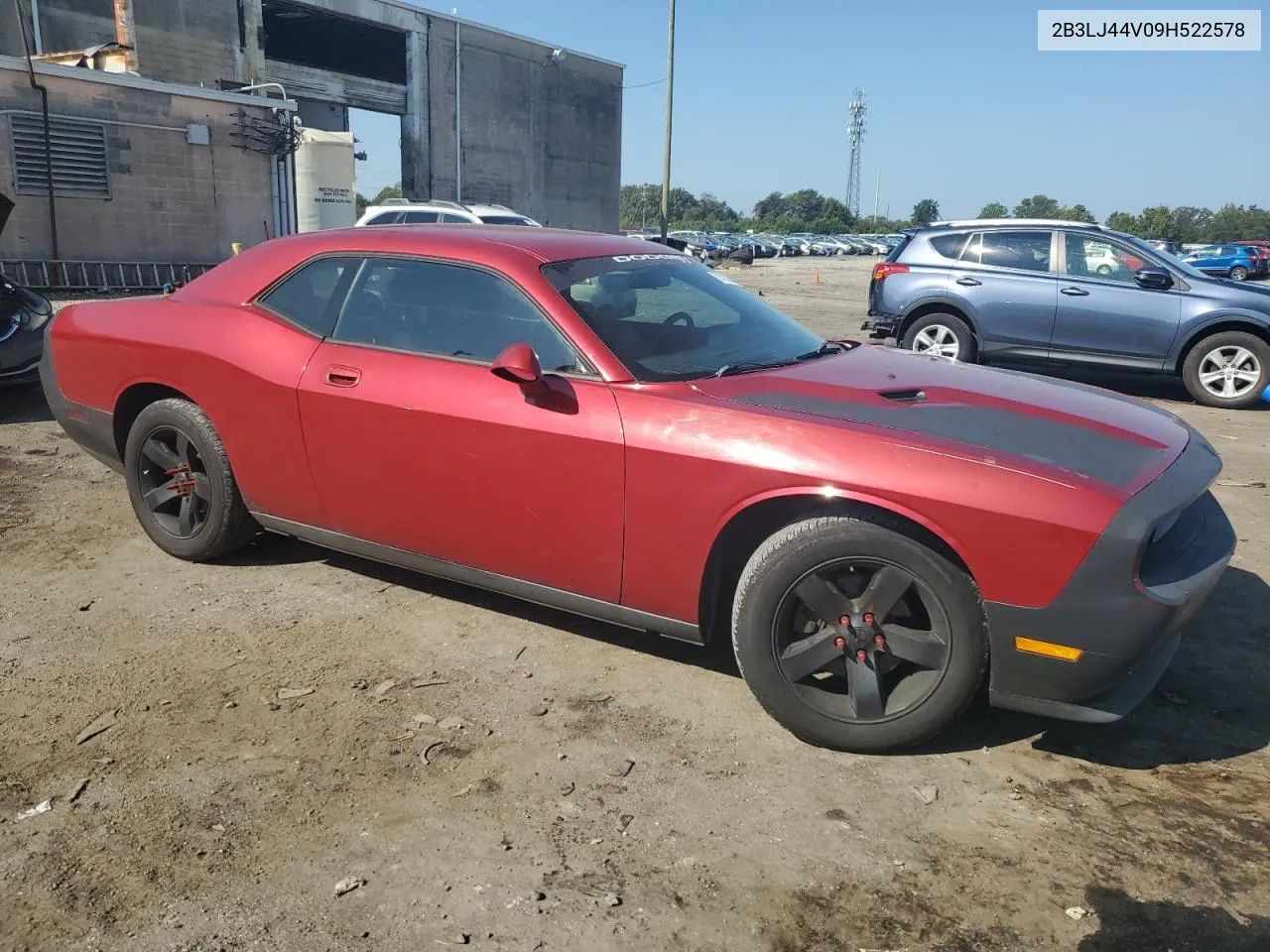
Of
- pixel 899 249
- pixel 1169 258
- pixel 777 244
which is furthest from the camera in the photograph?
pixel 777 244

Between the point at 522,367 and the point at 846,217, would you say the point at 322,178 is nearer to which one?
the point at 522,367

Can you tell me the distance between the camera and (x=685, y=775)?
9.56ft

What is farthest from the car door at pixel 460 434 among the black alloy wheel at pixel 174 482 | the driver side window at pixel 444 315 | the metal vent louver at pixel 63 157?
the metal vent louver at pixel 63 157

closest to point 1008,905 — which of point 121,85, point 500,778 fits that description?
point 500,778

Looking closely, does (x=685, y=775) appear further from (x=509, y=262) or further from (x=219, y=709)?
(x=509, y=262)

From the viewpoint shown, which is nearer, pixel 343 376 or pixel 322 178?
pixel 343 376

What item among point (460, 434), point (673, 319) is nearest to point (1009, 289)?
point (673, 319)

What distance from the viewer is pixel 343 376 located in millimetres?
3807

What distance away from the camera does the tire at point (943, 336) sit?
33.0 feet

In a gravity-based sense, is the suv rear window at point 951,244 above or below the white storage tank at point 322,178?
below

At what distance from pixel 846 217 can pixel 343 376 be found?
379 ft

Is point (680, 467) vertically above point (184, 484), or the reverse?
point (680, 467)

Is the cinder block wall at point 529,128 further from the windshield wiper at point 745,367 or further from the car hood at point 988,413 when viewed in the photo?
the car hood at point 988,413

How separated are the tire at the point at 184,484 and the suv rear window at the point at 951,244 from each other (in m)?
8.04
